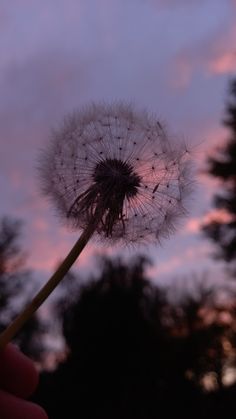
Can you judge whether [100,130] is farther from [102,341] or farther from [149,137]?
[102,341]

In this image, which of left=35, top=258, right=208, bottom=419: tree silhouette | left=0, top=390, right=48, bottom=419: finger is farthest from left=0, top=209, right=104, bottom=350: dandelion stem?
left=35, top=258, right=208, bottom=419: tree silhouette

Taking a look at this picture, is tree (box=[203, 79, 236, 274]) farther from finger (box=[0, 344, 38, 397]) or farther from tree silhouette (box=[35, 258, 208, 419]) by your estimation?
finger (box=[0, 344, 38, 397])

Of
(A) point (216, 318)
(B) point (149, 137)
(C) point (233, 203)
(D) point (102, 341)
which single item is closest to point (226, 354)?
(A) point (216, 318)

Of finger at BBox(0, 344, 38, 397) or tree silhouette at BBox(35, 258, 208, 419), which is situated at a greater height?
finger at BBox(0, 344, 38, 397)

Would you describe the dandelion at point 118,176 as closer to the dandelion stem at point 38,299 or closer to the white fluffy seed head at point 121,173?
the white fluffy seed head at point 121,173

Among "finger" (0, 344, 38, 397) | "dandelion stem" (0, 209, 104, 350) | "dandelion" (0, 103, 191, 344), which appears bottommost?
Answer: "finger" (0, 344, 38, 397)
